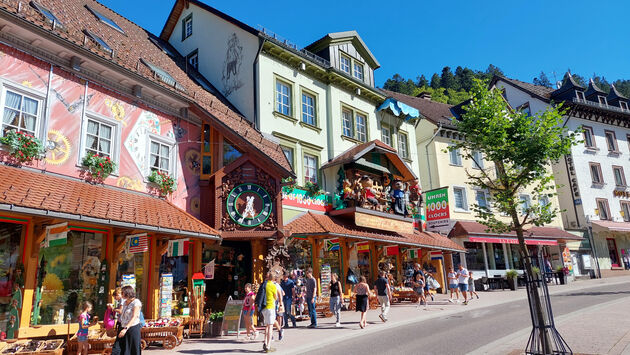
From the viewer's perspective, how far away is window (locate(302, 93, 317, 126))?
20.5m

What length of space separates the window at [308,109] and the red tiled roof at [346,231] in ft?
15.5

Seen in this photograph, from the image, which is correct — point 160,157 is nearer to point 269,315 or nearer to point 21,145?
point 21,145

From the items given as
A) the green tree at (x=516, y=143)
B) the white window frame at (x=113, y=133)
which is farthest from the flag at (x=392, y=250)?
the white window frame at (x=113, y=133)

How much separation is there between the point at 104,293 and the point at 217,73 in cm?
1235

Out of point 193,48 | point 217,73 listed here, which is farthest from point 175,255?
point 193,48

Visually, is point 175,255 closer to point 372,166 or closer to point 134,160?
point 134,160

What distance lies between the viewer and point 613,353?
24.3 feet

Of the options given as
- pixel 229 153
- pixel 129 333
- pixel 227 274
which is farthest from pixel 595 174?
pixel 129 333

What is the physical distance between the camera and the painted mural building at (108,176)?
9.94 metres

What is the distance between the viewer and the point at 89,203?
1045cm

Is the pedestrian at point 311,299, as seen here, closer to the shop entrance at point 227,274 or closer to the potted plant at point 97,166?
the shop entrance at point 227,274

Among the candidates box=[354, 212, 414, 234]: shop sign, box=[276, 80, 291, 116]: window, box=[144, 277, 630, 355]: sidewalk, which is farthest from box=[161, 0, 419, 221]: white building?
box=[144, 277, 630, 355]: sidewalk

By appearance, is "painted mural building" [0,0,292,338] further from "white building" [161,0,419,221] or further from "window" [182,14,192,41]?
"window" [182,14,192,41]

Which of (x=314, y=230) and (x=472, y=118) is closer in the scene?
(x=472, y=118)
